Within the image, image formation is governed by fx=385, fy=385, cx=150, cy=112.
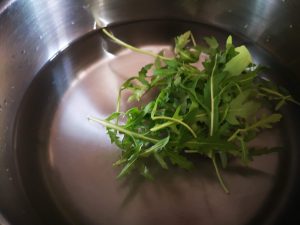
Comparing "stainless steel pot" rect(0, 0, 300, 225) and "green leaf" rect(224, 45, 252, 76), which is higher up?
"stainless steel pot" rect(0, 0, 300, 225)

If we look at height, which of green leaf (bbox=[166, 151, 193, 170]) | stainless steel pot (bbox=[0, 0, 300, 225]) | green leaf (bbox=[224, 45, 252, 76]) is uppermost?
stainless steel pot (bbox=[0, 0, 300, 225])

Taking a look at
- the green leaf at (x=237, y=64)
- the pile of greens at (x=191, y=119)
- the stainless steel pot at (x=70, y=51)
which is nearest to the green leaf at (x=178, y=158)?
the pile of greens at (x=191, y=119)

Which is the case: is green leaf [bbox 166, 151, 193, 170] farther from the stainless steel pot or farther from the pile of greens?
the stainless steel pot

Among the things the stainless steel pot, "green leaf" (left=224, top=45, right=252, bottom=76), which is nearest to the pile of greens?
"green leaf" (left=224, top=45, right=252, bottom=76)

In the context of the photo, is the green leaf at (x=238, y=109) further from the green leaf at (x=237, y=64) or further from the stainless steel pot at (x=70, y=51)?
the stainless steel pot at (x=70, y=51)

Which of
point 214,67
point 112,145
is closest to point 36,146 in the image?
point 112,145

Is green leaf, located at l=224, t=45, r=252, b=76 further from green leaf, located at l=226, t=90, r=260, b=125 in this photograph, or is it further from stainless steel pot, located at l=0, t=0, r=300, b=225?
stainless steel pot, located at l=0, t=0, r=300, b=225
